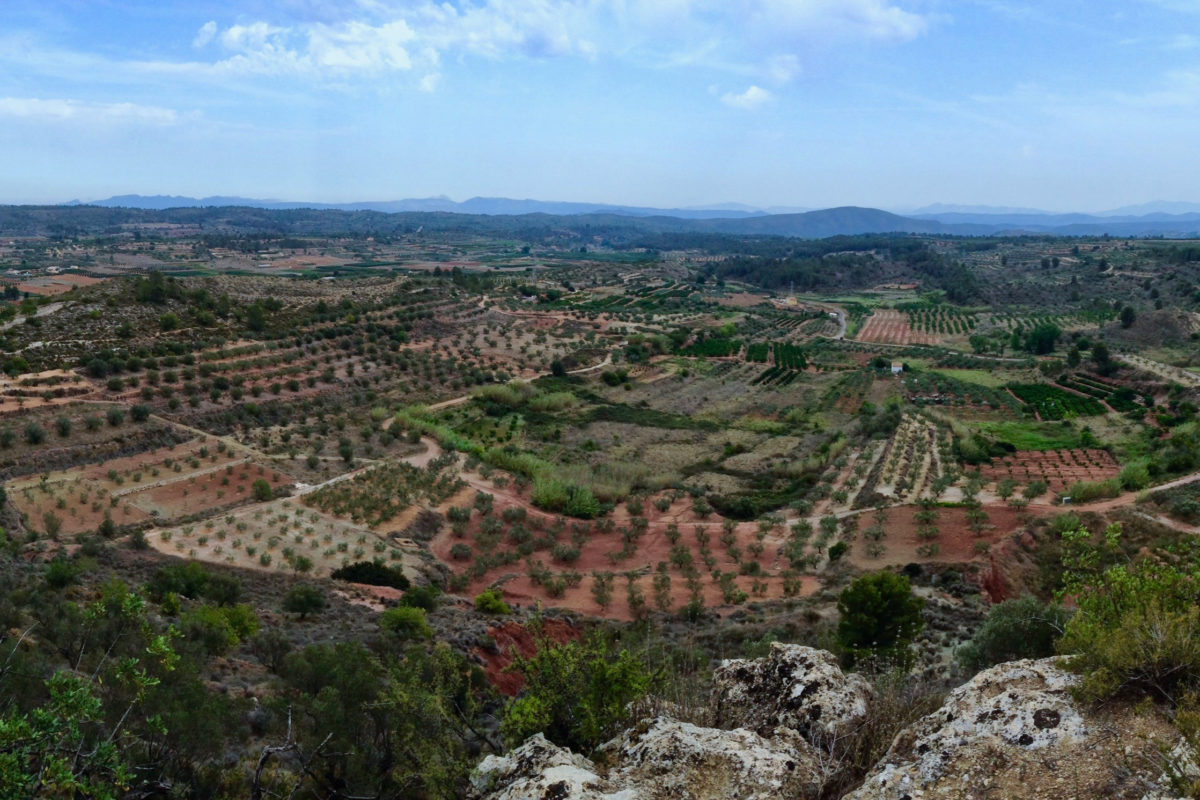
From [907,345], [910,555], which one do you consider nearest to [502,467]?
[910,555]

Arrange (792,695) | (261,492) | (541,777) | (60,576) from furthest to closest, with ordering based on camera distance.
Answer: (261,492)
(60,576)
(792,695)
(541,777)

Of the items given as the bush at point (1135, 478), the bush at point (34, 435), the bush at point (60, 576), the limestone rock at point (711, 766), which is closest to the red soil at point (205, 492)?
the bush at point (34, 435)

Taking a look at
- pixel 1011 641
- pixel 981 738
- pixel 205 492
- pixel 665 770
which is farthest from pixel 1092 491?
pixel 205 492

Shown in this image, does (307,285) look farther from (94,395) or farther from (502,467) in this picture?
(502,467)

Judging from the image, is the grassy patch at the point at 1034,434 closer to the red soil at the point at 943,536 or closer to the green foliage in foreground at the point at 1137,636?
the red soil at the point at 943,536

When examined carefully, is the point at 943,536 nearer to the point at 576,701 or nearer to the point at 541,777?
the point at 576,701

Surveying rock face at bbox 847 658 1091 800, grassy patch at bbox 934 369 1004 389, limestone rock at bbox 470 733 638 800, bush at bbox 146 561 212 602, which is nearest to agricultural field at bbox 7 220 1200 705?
grassy patch at bbox 934 369 1004 389

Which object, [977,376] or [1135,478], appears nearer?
[1135,478]
